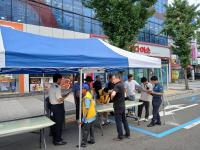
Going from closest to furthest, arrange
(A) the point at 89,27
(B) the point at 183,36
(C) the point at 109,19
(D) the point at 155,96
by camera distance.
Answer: (D) the point at 155,96 → (C) the point at 109,19 → (B) the point at 183,36 → (A) the point at 89,27

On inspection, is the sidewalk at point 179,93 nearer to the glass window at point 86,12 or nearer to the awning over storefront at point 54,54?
the glass window at point 86,12

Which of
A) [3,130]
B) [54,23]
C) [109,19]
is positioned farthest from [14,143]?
[54,23]

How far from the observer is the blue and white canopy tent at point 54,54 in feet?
22.1

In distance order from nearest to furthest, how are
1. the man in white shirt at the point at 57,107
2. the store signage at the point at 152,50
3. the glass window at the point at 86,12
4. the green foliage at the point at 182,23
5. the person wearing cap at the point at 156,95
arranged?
the man in white shirt at the point at 57,107 < the person wearing cap at the point at 156,95 < the green foliage at the point at 182,23 < the glass window at the point at 86,12 < the store signage at the point at 152,50

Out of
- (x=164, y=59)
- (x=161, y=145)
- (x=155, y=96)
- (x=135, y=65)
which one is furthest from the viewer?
(x=164, y=59)

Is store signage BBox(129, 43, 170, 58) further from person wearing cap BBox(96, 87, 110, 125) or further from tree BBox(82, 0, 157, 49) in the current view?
person wearing cap BBox(96, 87, 110, 125)

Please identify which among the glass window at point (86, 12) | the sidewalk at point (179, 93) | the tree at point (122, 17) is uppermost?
the glass window at point (86, 12)

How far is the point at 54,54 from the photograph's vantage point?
744 centimetres

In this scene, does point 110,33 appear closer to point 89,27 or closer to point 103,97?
point 103,97

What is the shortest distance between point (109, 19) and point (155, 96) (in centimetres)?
756

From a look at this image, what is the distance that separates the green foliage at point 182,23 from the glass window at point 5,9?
13446 mm

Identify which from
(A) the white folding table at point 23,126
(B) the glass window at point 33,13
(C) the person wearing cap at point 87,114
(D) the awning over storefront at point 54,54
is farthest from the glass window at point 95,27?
(C) the person wearing cap at point 87,114

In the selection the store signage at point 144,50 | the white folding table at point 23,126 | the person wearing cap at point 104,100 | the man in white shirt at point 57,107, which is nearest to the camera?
the white folding table at point 23,126

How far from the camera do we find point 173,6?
27.2 meters
